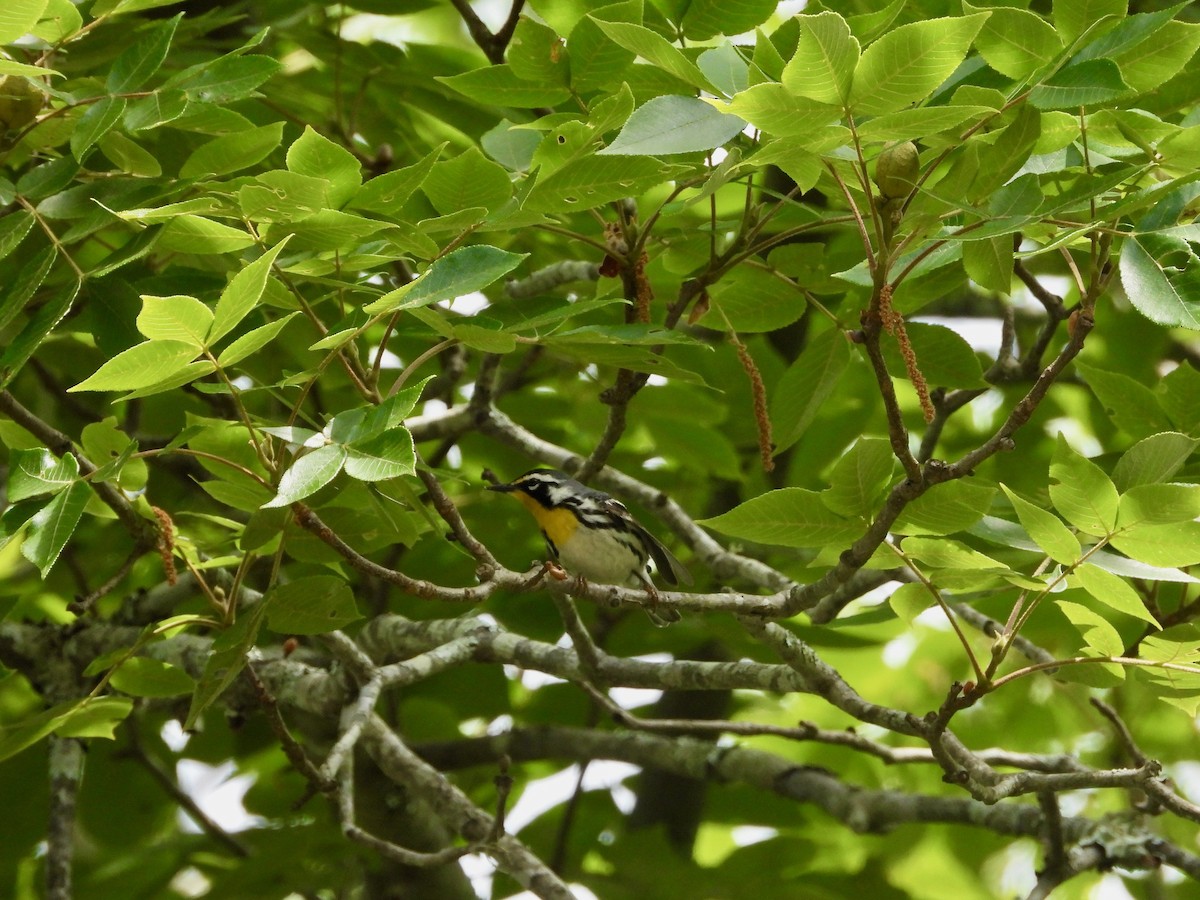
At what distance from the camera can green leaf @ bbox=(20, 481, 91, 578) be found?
6.60 feet

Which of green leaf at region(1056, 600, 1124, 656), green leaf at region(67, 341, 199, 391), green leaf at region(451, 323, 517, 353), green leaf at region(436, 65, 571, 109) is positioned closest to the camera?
green leaf at region(67, 341, 199, 391)

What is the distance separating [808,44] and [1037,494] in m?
2.33

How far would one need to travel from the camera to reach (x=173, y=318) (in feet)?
6.10

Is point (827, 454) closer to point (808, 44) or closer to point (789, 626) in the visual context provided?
point (789, 626)

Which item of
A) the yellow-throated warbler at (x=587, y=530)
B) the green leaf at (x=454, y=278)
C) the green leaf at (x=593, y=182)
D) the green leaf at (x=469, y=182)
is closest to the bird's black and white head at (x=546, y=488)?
the yellow-throated warbler at (x=587, y=530)

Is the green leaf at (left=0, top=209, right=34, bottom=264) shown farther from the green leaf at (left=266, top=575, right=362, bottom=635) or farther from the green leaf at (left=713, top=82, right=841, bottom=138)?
the green leaf at (left=713, top=82, right=841, bottom=138)

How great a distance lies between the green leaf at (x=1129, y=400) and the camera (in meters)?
3.02

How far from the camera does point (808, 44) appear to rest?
172 centimetres

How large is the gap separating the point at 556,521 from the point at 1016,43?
2.42 metres

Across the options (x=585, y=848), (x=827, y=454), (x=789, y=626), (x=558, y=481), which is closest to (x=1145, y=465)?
(x=789, y=626)

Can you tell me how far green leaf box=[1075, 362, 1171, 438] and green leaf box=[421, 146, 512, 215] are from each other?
154cm

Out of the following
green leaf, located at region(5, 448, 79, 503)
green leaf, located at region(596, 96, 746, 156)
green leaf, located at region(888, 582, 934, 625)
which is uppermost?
green leaf, located at region(596, 96, 746, 156)

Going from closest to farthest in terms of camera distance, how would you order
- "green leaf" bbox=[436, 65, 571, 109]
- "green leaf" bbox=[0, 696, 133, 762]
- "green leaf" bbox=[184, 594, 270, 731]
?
Result: 1. "green leaf" bbox=[184, 594, 270, 731]
2. "green leaf" bbox=[436, 65, 571, 109]
3. "green leaf" bbox=[0, 696, 133, 762]

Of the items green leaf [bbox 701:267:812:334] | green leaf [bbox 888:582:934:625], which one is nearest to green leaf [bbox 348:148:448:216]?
green leaf [bbox 701:267:812:334]
